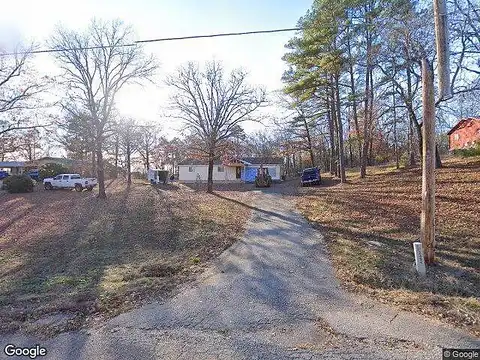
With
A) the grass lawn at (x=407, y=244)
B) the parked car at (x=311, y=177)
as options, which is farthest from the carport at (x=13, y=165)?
the grass lawn at (x=407, y=244)

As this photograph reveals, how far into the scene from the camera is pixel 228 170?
40.3 meters

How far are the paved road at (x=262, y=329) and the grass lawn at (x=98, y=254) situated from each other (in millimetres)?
613

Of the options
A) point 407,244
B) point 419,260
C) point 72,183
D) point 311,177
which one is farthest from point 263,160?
point 419,260

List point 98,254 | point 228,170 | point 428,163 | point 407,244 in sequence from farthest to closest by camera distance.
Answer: point 228,170 → point 98,254 → point 407,244 → point 428,163

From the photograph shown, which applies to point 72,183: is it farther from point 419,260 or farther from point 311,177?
point 419,260

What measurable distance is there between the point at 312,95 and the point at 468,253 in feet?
60.1

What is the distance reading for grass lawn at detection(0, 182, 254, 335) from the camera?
17.8 feet

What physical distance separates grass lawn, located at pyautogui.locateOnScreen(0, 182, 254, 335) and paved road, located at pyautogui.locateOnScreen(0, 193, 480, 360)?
2.01 feet

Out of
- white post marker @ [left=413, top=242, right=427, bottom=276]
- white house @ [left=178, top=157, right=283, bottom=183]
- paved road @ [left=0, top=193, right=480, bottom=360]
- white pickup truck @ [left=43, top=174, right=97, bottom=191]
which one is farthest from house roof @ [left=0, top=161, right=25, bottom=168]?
white post marker @ [left=413, top=242, right=427, bottom=276]

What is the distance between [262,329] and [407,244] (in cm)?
629

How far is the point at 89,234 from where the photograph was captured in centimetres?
1223

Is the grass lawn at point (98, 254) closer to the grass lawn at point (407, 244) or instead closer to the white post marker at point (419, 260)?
the grass lawn at point (407, 244)

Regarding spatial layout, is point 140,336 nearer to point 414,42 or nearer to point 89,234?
point 89,234

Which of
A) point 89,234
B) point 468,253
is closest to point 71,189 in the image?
point 89,234
